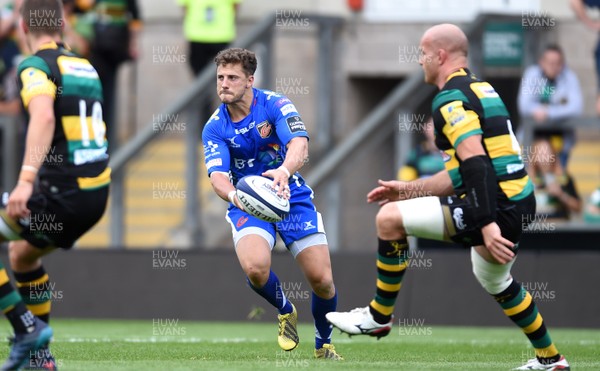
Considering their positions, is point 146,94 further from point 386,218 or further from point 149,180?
point 386,218

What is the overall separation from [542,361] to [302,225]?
72.8 inches

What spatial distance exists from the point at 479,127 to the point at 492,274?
95 centimetres

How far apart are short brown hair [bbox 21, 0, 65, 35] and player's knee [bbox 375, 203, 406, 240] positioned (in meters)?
2.35

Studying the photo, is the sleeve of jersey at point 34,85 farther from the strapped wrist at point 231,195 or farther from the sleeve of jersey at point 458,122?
the sleeve of jersey at point 458,122

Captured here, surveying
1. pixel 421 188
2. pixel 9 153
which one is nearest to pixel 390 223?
pixel 421 188

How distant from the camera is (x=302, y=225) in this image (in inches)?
343

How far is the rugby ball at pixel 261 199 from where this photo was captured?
7984 mm

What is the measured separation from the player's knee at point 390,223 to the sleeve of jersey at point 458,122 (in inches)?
25.3

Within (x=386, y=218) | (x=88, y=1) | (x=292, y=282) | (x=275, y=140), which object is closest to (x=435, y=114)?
(x=386, y=218)

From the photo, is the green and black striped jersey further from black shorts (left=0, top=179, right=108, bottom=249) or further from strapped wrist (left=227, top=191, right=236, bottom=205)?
black shorts (left=0, top=179, right=108, bottom=249)

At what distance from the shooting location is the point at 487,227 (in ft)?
25.3

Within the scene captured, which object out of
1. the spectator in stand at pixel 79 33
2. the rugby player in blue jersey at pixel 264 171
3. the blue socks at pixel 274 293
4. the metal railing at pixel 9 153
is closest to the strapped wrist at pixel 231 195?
the rugby player in blue jersey at pixel 264 171

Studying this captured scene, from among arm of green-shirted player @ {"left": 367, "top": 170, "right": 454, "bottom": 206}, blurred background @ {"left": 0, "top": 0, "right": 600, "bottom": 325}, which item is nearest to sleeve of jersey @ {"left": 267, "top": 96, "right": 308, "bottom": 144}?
arm of green-shirted player @ {"left": 367, "top": 170, "right": 454, "bottom": 206}

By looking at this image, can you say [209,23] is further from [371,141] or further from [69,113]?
[69,113]
